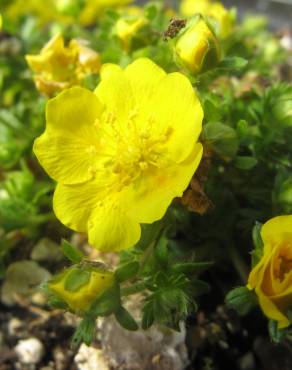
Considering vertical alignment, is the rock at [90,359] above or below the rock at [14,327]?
above

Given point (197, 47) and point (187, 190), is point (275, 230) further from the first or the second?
point (197, 47)

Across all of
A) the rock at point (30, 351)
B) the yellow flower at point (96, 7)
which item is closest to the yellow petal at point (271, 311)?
the rock at point (30, 351)

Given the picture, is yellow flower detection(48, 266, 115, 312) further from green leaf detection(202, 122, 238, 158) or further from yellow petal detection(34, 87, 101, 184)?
green leaf detection(202, 122, 238, 158)

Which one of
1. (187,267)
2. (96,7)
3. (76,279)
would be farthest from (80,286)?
(96,7)

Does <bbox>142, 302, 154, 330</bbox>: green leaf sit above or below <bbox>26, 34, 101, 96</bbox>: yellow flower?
below

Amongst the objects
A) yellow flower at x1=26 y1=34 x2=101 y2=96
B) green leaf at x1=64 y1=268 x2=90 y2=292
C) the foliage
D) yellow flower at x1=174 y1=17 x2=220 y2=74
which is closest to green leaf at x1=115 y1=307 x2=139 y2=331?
the foliage

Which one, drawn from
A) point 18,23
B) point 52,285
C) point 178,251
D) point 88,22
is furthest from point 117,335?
point 88,22

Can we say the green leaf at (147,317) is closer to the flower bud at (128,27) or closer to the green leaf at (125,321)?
the green leaf at (125,321)
